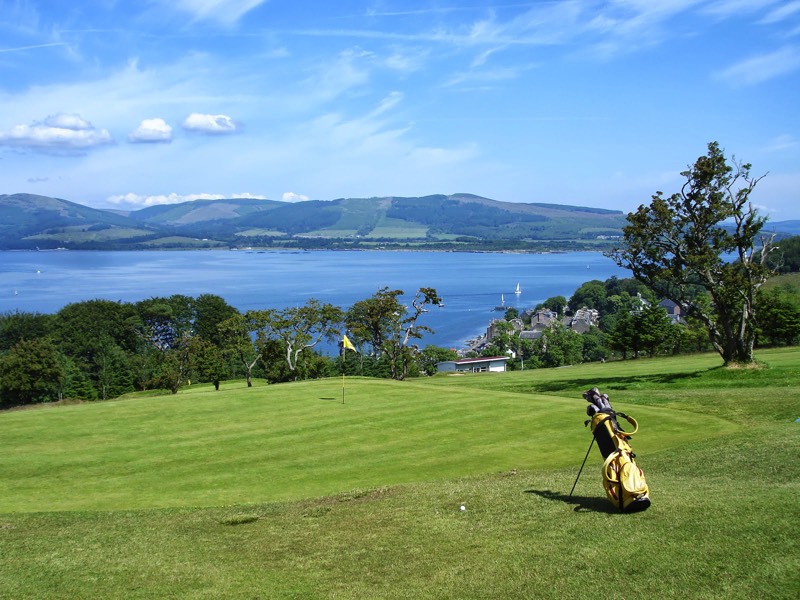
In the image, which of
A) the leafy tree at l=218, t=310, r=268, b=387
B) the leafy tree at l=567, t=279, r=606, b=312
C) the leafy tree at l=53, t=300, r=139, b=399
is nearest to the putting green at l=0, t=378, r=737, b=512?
the leafy tree at l=218, t=310, r=268, b=387

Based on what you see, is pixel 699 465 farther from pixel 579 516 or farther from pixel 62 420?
pixel 62 420

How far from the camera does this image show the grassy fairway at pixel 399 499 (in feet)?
27.8

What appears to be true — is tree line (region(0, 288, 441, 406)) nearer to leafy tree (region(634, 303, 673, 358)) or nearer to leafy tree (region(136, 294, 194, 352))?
leafy tree (region(136, 294, 194, 352))

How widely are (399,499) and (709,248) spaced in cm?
2242

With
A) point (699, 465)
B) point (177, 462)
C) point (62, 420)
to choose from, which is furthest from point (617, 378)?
point (62, 420)

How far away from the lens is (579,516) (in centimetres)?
1052

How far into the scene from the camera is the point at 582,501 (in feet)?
37.6

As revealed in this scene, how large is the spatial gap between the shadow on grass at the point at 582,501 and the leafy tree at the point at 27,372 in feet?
170

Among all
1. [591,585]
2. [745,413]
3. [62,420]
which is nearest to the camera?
[591,585]

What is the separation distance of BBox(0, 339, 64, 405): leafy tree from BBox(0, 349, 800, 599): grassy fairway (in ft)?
101

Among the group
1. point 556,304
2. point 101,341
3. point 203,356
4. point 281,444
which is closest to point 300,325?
point 203,356

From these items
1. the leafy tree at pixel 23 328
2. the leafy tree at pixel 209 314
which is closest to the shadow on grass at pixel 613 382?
the leafy tree at pixel 209 314

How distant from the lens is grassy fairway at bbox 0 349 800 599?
27.8ft

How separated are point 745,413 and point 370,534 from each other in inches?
573
